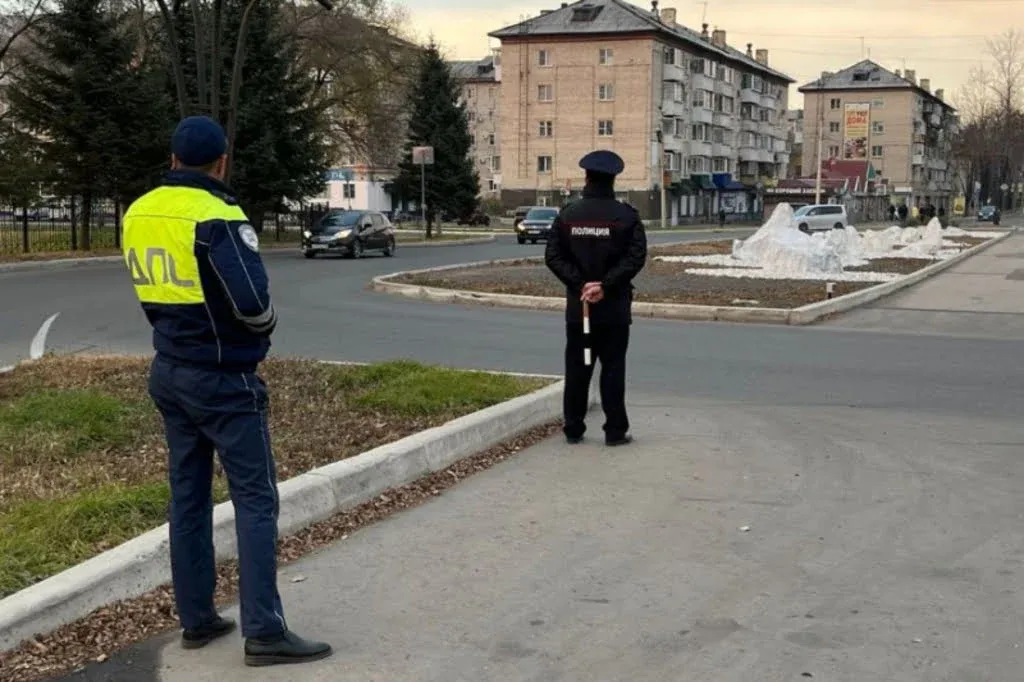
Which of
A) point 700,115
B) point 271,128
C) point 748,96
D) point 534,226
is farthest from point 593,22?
point 271,128

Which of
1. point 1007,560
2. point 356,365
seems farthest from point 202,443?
point 356,365

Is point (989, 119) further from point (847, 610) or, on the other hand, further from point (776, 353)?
point (847, 610)

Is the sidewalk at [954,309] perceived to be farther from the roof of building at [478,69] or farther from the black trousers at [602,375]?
the roof of building at [478,69]

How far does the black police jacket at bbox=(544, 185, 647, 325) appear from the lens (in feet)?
24.2

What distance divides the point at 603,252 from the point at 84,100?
1115 inches

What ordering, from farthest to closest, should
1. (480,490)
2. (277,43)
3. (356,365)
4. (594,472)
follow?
(277,43), (356,365), (594,472), (480,490)

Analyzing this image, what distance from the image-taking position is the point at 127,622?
14.1 feet

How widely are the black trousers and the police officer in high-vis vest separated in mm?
3754

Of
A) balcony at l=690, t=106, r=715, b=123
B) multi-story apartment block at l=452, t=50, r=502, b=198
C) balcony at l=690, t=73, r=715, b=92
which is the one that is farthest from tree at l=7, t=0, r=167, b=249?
multi-story apartment block at l=452, t=50, r=502, b=198

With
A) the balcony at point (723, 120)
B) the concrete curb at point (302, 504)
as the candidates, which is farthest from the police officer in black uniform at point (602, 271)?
the balcony at point (723, 120)

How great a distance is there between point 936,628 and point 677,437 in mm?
3703

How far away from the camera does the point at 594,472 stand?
688 cm

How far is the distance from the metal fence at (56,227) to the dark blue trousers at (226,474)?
2917 centimetres

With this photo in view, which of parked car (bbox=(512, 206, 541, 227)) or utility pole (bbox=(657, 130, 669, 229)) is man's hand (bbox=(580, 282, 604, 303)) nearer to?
parked car (bbox=(512, 206, 541, 227))
